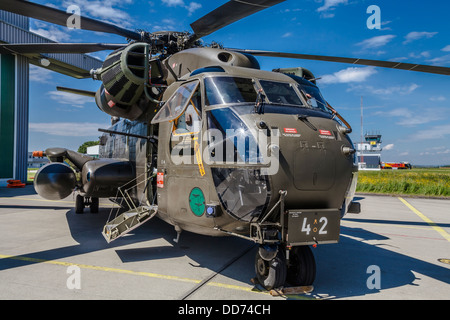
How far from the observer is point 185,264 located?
5.61m

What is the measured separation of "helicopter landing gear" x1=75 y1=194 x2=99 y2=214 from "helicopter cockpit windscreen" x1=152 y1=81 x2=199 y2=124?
6499 millimetres

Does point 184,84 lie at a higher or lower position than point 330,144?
higher

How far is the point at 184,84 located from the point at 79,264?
3.50m

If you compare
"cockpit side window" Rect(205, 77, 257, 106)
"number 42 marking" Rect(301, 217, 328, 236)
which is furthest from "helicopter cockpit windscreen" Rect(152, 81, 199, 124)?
"number 42 marking" Rect(301, 217, 328, 236)

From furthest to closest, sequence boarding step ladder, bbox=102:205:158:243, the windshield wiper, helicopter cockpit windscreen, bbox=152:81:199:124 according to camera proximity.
→ boarding step ladder, bbox=102:205:158:243 < helicopter cockpit windscreen, bbox=152:81:199:124 < the windshield wiper

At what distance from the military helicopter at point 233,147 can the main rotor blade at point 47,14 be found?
0.05ft

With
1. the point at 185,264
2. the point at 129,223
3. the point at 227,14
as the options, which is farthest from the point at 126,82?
the point at 185,264

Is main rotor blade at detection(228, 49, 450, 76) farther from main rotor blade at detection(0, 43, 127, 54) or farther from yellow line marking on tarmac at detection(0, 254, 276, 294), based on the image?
yellow line marking on tarmac at detection(0, 254, 276, 294)

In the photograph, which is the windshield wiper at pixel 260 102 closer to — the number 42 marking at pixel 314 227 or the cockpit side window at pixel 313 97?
the cockpit side window at pixel 313 97

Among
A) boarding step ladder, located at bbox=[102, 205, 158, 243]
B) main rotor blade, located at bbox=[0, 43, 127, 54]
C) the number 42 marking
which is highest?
main rotor blade, located at bbox=[0, 43, 127, 54]

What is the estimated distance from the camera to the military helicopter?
4078mm

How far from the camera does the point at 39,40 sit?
66.0ft
